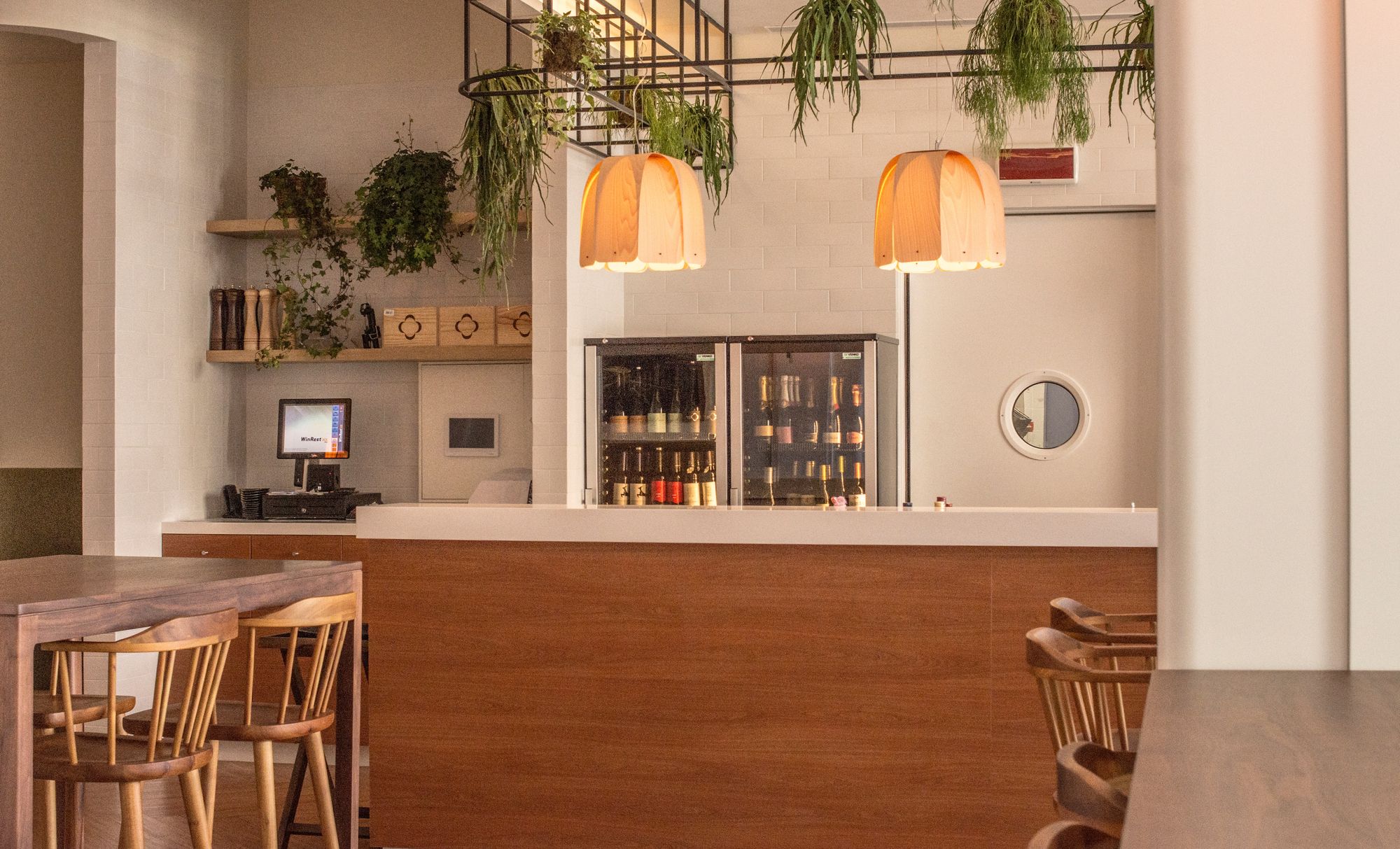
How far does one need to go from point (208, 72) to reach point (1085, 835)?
634 cm

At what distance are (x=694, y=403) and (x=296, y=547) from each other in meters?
1.97

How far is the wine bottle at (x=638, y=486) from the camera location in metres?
5.93

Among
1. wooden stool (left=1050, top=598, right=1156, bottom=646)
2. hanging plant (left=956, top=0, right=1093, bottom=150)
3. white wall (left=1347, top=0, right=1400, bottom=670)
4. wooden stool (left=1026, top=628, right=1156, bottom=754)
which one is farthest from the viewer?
hanging plant (left=956, top=0, right=1093, bottom=150)

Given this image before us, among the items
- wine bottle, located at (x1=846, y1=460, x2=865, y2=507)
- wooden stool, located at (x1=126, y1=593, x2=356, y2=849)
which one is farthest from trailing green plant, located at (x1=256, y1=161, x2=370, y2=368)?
wooden stool, located at (x1=126, y1=593, x2=356, y2=849)

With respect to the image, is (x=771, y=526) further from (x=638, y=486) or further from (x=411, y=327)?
(x=411, y=327)

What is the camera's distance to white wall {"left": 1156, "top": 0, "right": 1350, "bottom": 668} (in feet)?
6.17

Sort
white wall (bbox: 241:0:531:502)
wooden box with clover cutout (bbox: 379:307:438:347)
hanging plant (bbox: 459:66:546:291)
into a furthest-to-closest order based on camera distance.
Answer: white wall (bbox: 241:0:531:502), wooden box with clover cutout (bbox: 379:307:438:347), hanging plant (bbox: 459:66:546:291)

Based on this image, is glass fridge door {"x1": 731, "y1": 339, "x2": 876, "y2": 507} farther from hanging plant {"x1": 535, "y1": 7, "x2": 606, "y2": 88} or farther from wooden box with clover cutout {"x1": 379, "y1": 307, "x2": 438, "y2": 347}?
hanging plant {"x1": 535, "y1": 7, "x2": 606, "y2": 88}

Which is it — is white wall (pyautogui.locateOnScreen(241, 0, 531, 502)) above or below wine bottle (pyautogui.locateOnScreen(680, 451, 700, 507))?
above

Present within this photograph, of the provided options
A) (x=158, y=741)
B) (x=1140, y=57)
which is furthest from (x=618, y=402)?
(x=158, y=741)

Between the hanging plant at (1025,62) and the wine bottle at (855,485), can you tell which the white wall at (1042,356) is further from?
the hanging plant at (1025,62)

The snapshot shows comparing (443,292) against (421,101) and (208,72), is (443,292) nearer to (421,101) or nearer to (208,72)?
(421,101)

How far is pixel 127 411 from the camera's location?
6090 millimetres

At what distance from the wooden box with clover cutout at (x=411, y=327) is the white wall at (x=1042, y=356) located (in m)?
2.37
